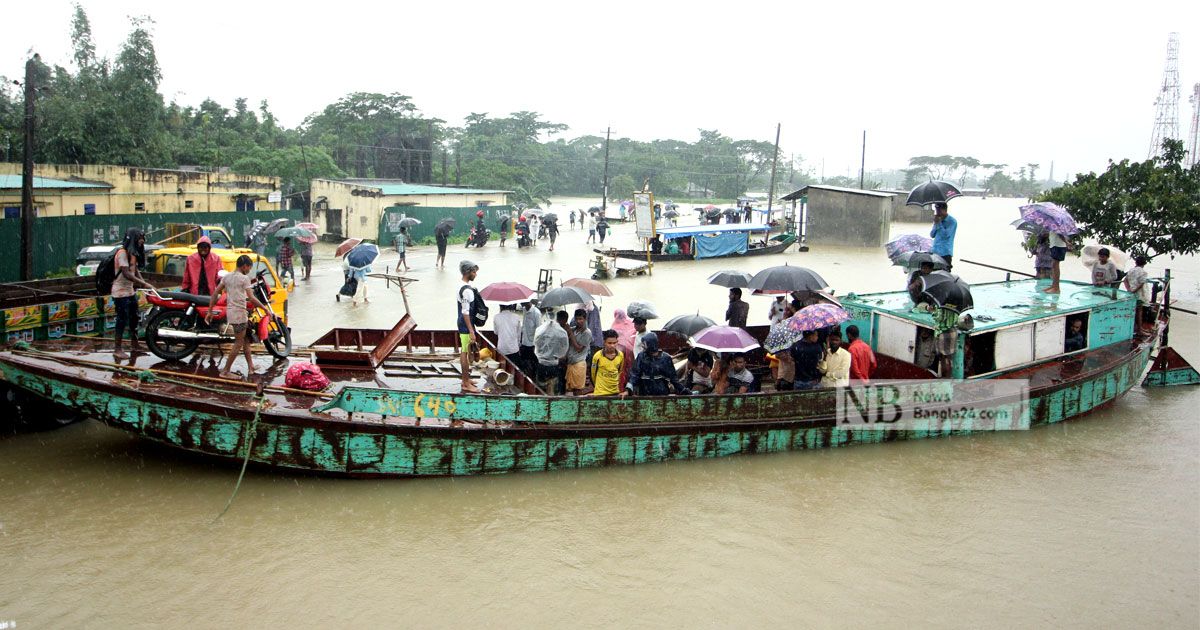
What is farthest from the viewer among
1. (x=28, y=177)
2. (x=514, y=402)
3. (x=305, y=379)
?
(x=28, y=177)

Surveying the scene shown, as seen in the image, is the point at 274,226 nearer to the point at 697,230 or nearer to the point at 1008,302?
the point at 697,230

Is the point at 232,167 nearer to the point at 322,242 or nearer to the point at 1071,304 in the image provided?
the point at 322,242

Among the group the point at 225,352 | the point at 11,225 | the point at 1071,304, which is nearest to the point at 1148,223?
the point at 1071,304

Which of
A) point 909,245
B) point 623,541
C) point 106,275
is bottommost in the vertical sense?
point 623,541

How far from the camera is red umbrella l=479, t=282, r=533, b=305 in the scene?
382 inches

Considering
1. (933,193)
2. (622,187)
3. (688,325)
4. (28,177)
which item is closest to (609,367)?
(688,325)

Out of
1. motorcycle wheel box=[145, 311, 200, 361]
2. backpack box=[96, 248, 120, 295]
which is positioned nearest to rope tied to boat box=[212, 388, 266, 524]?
motorcycle wheel box=[145, 311, 200, 361]

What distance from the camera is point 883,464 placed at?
9852 millimetres

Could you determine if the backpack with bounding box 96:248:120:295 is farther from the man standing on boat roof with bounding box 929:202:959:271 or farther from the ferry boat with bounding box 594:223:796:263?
the ferry boat with bounding box 594:223:796:263

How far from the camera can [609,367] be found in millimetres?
8961

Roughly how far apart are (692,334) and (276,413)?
4832 millimetres

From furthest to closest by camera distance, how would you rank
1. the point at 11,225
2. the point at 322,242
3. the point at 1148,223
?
the point at 322,242
the point at 1148,223
the point at 11,225

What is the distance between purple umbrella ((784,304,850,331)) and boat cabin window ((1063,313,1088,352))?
4547 millimetres

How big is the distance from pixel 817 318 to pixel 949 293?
6.34 ft
